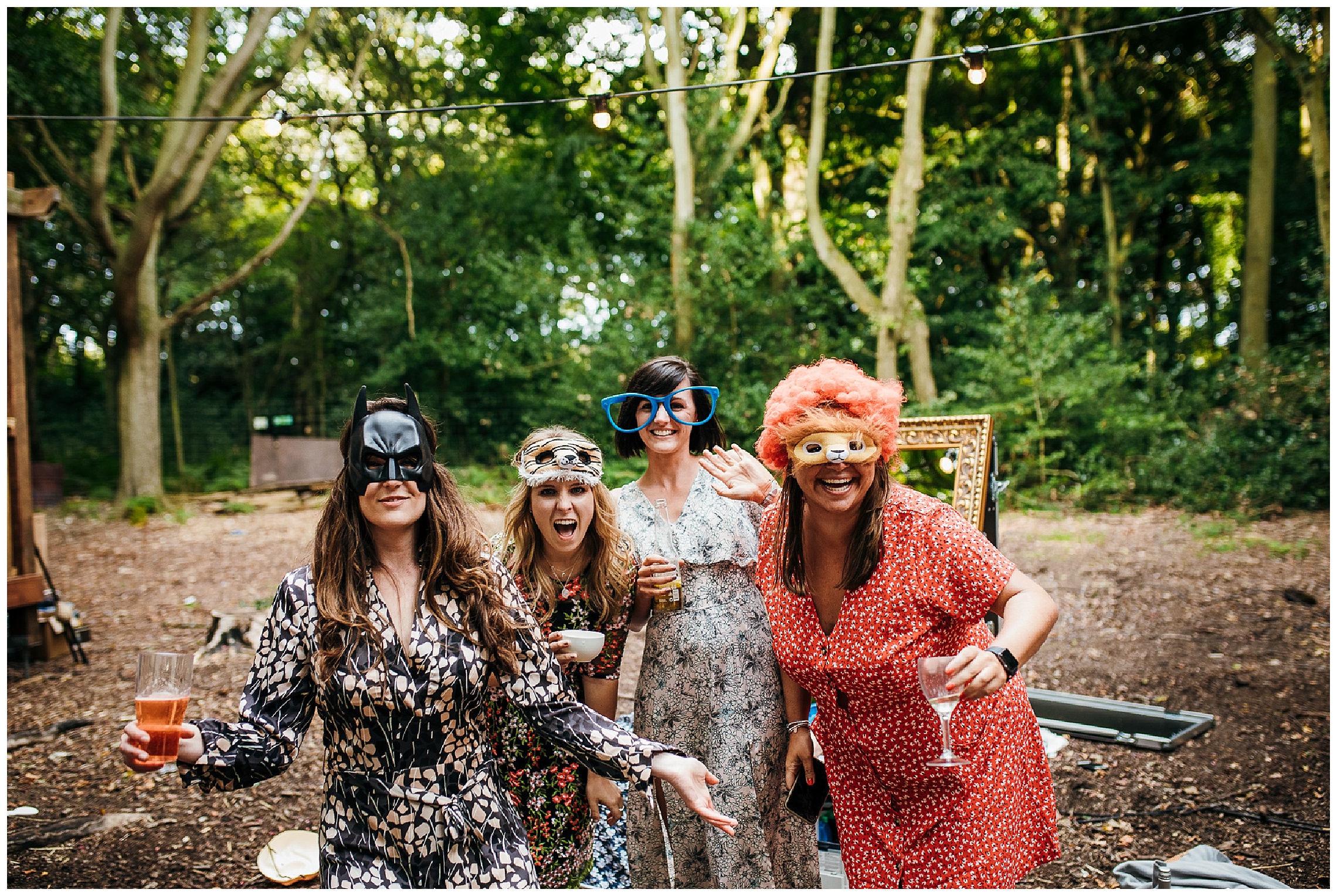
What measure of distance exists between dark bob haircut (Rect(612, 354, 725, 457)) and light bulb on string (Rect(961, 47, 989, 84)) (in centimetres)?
241

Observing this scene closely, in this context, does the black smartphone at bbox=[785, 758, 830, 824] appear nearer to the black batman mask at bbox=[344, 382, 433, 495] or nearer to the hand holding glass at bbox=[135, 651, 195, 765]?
the black batman mask at bbox=[344, 382, 433, 495]

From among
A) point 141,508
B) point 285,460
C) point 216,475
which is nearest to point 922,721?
point 141,508

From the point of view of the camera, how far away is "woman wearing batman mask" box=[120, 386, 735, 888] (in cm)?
204

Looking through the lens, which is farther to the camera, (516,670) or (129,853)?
(129,853)

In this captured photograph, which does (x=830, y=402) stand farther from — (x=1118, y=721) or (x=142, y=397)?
(x=142, y=397)

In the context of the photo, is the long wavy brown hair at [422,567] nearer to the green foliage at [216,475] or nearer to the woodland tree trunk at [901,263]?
the woodland tree trunk at [901,263]

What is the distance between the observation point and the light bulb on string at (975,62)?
172 inches

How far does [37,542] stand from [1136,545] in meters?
11.1

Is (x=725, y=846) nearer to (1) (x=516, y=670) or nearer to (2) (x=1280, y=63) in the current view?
(1) (x=516, y=670)

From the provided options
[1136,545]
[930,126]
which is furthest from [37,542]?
[930,126]

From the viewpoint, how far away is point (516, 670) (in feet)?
7.16

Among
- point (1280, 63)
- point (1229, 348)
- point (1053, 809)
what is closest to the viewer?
point (1053, 809)

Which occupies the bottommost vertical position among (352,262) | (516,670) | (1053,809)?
(1053,809)

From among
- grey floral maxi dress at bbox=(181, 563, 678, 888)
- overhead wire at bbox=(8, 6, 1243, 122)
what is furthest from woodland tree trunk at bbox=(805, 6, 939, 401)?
grey floral maxi dress at bbox=(181, 563, 678, 888)
